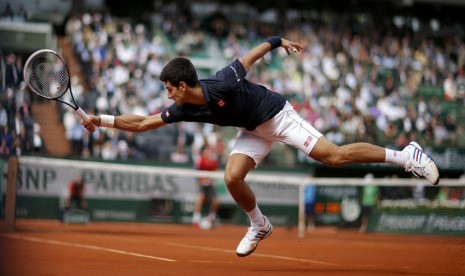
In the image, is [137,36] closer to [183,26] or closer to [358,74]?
[183,26]

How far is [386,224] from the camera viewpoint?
22.1 m

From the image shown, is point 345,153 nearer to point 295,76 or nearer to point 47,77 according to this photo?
point 47,77

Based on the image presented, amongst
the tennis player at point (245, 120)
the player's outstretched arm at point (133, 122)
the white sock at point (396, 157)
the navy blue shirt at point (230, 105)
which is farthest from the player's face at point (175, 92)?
the white sock at point (396, 157)

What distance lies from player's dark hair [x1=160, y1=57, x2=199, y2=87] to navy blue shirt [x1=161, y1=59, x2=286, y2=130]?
0.17m

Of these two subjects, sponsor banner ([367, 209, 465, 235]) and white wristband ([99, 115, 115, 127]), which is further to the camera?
sponsor banner ([367, 209, 465, 235])

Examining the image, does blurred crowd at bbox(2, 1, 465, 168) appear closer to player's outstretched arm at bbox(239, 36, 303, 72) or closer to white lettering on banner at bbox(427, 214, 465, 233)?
white lettering on banner at bbox(427, 214, 465, 233)

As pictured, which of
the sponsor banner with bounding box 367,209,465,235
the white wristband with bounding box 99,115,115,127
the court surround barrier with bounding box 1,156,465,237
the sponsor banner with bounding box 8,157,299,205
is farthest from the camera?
the sponsor banner with bounding box 367,209,465,235

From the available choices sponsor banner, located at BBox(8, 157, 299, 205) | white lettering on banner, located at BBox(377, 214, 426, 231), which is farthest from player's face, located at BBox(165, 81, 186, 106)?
white lettering on banner, located at BBox(377, 214, 426, 231)

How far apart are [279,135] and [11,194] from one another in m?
8.06

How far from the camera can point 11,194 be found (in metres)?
16.7

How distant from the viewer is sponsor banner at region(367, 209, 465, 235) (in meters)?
21.1

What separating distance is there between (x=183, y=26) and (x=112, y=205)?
10969 millimetres

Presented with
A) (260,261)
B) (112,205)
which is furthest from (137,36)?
(260,261)

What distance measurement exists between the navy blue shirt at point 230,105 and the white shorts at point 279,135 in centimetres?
13
